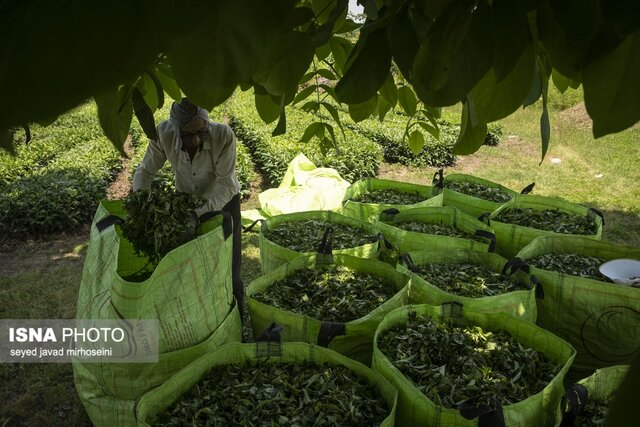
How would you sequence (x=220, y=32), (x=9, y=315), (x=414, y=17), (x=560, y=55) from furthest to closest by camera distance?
(x=9, y=315) < (x=414, y=17) < (x=560, y=55) < (x=220, y=32)

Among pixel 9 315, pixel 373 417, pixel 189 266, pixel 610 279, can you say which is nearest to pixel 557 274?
pixel 610 279

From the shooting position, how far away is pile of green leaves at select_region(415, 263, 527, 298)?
2723 millimetres

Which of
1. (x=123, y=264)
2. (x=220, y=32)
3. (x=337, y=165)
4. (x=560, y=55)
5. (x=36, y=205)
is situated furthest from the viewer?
(x=337, y=165)

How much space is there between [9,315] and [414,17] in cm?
425

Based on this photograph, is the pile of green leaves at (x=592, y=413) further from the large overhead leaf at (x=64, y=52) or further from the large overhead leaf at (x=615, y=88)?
the large overhead leaf at (x=64, y=52)

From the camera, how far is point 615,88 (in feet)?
1.44

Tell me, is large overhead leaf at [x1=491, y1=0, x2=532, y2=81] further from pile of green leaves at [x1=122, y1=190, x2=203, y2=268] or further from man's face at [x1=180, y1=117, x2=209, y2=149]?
man's face at [x1=180, y1=117, x2=209, y2=149]

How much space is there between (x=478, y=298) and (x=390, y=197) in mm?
1989

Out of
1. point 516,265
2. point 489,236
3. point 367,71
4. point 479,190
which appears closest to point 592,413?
point 516,265

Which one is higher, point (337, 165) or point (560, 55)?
point (560, 55)

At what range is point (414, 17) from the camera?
64cm

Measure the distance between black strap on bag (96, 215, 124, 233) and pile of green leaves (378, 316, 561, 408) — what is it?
1.41m

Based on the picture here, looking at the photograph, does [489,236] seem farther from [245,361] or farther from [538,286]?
[245,361]

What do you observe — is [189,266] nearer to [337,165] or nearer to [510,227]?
[510,227]
